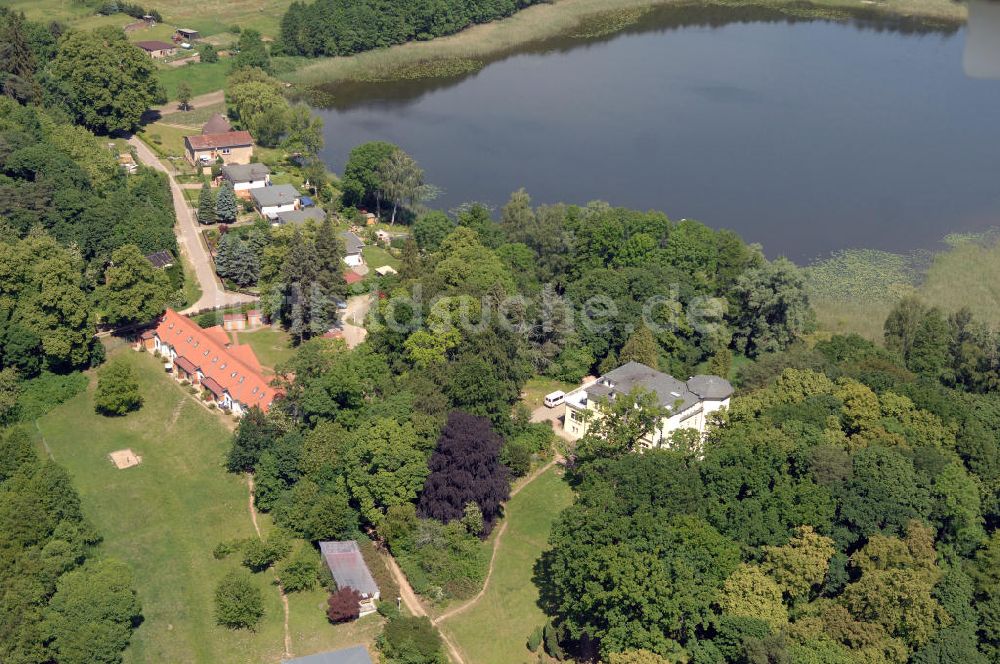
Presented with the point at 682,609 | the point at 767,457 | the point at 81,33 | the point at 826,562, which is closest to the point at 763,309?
the point at 767,457

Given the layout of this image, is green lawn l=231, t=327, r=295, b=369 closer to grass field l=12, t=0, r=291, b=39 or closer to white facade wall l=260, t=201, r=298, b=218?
white facade wall l=260, t=201, r=298, b=218

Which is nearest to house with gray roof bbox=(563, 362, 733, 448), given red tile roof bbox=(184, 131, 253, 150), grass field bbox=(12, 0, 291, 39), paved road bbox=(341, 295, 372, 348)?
paved road bbox=(341, 295, 372, 348)

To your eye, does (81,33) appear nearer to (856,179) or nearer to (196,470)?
(196,470)

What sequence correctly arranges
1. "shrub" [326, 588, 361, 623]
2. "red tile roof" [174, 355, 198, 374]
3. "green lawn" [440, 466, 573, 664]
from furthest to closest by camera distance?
"red tile roof" [174, 355, 198, 374]
"green lawn" [440, 466, 573, 664]
"shrub" [326, 588, 361, 623]

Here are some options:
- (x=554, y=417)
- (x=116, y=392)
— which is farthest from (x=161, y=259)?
(x=554, y=417)

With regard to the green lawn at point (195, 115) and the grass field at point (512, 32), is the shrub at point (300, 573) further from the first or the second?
the grass field at point (512, 32)

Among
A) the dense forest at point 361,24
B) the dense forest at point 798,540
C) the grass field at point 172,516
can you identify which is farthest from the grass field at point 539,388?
the dense forest at point 361,24
